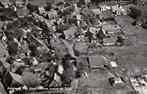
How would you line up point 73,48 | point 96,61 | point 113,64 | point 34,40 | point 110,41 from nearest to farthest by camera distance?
point 96,61 → point 113,64 → point 34,40 → point 73,48 → point 110,41

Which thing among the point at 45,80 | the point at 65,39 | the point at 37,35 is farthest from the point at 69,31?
the point at 45,80

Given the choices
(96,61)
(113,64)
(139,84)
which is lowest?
(139,84)

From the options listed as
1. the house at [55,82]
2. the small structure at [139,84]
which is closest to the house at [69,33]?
the house at [55,82]

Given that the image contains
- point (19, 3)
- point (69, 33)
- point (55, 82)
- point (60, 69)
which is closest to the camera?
point (55, 82)

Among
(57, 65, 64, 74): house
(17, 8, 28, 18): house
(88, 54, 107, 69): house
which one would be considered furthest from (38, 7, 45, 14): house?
(57, 65, 64, 74): house

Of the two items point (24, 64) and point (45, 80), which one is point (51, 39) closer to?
point (24, 64)

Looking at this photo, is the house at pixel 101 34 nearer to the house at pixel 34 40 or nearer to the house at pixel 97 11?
the house at pixel 97 11

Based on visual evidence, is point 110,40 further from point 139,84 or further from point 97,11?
point 97,11

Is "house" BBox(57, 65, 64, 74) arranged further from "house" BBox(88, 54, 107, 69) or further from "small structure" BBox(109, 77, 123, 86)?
"small structure" BBox(109, 77, 123, 86)

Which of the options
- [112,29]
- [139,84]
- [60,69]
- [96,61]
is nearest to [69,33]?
[112,29]
